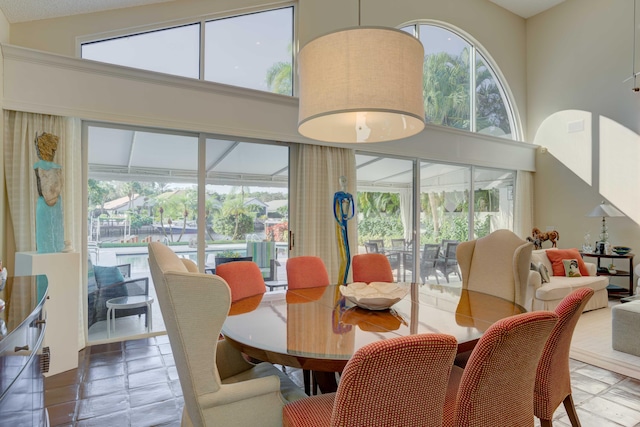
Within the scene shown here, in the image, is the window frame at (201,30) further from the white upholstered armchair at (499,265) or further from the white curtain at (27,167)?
the white upholstered armchair at (499,265)

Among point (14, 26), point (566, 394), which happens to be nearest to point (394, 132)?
point (566, 394)

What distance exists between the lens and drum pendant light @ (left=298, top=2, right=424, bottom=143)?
1847 mm

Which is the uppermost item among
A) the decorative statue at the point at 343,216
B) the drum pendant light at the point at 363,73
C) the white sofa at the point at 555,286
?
the drum pendant light at the point at 363,73

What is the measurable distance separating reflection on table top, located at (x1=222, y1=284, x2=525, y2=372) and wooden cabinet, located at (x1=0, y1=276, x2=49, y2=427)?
0.73 m

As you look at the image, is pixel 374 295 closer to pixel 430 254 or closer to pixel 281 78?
pixel 281 78

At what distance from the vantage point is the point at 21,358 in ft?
3.64

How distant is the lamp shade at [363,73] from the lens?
72.7 inches

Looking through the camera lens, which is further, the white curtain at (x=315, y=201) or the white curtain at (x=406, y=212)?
the white curtain at (x=406, y=212)

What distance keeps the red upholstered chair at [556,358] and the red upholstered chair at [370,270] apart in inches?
63.8

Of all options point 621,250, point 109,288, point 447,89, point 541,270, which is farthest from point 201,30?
point 621,250

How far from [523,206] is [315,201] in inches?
182

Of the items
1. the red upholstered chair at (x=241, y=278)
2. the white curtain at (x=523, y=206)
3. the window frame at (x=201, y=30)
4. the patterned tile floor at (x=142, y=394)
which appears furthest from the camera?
the white curtain at (x=523, y=206)

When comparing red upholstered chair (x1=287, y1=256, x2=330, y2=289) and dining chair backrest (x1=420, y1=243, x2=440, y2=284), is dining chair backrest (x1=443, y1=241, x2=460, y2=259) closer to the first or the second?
dining chair backrest (x1=420, y1=243, x2=440, y2=284)

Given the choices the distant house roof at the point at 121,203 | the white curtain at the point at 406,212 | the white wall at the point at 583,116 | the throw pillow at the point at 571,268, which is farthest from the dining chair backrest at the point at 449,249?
the distant house roof at the point at 121,203
